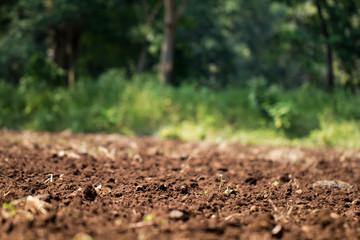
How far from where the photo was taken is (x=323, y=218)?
2045 millimetres

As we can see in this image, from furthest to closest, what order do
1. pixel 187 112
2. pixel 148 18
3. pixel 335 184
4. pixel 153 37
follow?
pixel 148 18, pixel 153 37, pixel 187 112, pixel 335 184

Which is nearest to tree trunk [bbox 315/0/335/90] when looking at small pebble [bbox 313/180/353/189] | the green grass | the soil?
the green grass

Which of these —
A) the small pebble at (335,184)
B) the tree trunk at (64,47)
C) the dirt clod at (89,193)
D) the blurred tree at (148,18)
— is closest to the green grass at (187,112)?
the small pebble at (335,184)

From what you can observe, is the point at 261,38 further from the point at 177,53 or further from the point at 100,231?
the point at 100,231

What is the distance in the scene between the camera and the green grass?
7857mm

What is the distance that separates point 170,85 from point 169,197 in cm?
941

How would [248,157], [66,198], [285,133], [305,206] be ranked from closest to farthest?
[66,198] → [305,206] → [248,157] → [285,133]

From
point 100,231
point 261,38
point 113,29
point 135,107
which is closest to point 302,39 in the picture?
point 135,107

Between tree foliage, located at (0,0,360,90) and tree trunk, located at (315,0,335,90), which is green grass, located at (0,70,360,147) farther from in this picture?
tree trunk, located at (315,0,335,90)

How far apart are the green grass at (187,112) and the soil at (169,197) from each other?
3304 millimetres

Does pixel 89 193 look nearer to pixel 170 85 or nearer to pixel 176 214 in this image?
pixel 176 214

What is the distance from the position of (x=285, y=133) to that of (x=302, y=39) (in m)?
5.42

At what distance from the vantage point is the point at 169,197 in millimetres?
2613

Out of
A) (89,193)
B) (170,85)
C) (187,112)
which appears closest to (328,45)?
(170,85)
